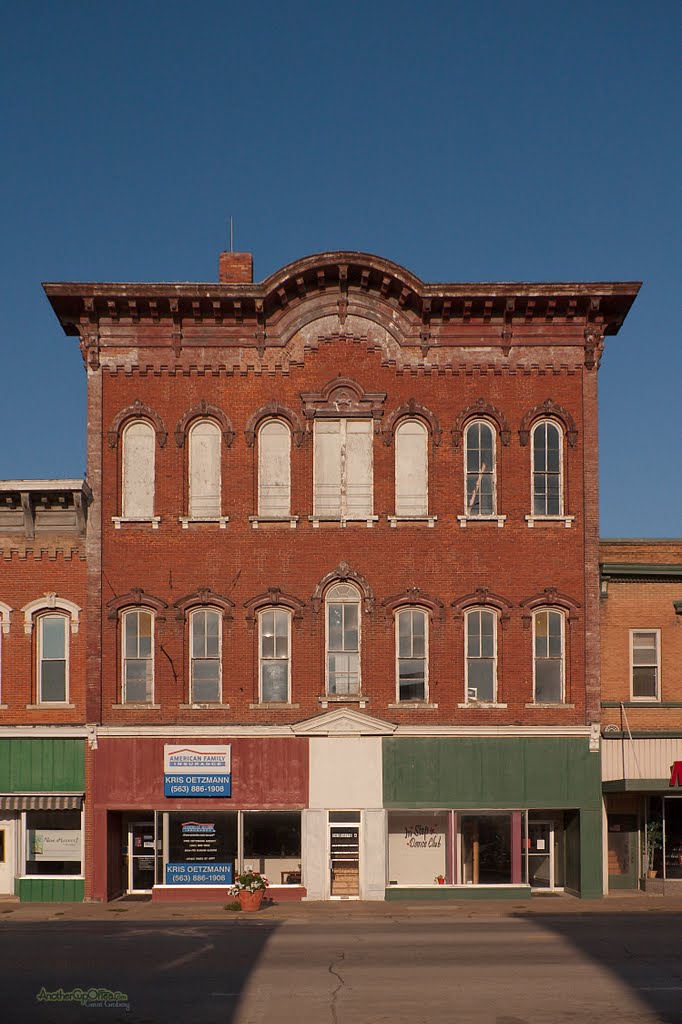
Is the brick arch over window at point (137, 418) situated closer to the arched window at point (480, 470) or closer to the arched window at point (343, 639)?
the arched window at point (343, 639)

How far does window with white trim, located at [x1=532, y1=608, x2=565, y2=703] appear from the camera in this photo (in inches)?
1241

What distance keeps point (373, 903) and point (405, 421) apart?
1194 cm

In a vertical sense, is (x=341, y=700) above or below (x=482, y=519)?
below

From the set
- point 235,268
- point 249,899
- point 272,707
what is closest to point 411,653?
point 272,707

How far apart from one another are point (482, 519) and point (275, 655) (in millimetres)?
6247

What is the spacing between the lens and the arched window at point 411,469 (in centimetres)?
3194

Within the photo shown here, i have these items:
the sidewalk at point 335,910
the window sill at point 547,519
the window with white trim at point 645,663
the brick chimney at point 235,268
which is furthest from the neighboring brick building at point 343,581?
the brick chimney at point 235,268

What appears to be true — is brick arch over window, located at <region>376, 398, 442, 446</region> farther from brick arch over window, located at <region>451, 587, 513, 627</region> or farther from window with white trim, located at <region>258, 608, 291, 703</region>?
window with white trim, located at <region>258, 608, 291, 703</region>

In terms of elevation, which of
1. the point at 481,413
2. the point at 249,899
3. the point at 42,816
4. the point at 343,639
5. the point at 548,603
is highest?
the point at 481,413

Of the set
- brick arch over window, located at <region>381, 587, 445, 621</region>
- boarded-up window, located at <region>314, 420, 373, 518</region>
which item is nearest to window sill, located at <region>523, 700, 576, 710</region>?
brick arch over window, located at <region>381, 587, 445, 621</region>

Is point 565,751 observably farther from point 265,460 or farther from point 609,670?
point 265,460

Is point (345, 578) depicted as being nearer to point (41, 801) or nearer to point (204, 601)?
point (204, 601)

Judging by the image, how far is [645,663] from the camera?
1266 inches

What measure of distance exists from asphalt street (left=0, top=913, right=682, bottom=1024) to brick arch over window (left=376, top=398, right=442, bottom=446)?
11.9m
